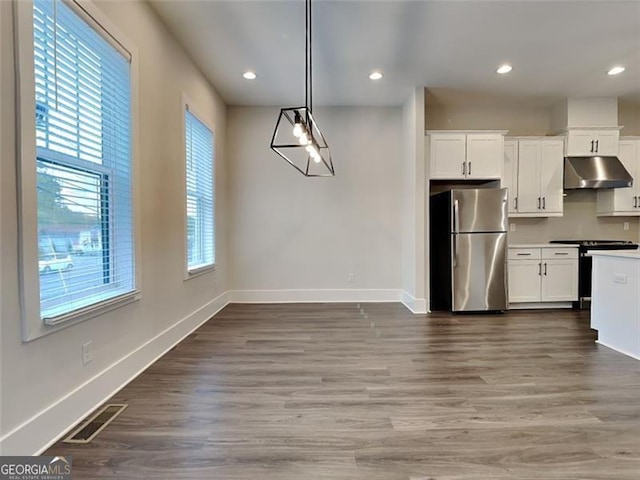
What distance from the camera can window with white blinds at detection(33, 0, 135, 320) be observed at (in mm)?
1789

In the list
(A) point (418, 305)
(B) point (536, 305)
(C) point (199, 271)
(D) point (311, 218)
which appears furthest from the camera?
(D) point (311, 218)

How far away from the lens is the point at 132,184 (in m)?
2.59

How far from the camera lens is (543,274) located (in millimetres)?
4840

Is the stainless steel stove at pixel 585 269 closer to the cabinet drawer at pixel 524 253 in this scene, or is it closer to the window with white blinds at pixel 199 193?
the cabinet drawer at pixel 524 253

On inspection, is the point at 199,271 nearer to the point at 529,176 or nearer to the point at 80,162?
the point at 80,162

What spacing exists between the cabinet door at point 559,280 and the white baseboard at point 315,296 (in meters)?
1.94

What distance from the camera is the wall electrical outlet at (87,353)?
2076mm

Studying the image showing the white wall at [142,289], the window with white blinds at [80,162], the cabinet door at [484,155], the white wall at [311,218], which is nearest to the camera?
the white wall at [142,289]

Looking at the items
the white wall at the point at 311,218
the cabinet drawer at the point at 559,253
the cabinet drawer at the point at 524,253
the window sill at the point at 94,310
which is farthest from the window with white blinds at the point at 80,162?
the cabinet drawer at the point at 559,253

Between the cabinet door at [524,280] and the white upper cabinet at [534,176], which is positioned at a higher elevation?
the white upper cabinet at [534,176]

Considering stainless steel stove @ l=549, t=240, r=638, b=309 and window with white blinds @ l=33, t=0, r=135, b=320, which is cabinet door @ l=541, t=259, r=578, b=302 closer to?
stainless steel stove @ l=549, t=240, r=638, b=309

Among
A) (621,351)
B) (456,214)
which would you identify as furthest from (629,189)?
(621,351)

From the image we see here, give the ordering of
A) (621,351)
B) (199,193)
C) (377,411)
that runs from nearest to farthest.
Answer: (377,411)
(621,351)
(199,193)

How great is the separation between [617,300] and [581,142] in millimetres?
2755
